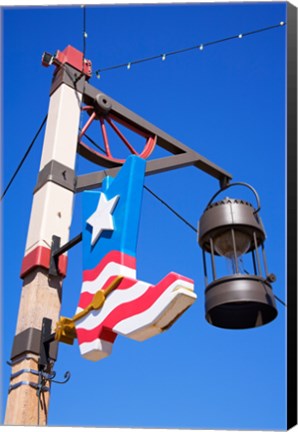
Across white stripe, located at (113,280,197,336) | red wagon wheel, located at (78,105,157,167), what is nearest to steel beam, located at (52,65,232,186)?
red wagon wheel, located at (78,105,157,167)

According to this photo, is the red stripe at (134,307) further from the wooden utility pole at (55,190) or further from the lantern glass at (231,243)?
the lantern glass at (231,243)

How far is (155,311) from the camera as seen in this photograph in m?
2.73

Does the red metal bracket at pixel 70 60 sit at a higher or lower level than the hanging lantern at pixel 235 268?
higher

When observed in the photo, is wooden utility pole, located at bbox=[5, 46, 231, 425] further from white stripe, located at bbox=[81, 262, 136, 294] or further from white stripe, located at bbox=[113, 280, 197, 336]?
white stripe, located at bbox=[113, 280, 197, 336]

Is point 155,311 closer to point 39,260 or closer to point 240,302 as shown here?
point 240,302

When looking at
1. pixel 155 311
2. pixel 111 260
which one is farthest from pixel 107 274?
pixel 155 311

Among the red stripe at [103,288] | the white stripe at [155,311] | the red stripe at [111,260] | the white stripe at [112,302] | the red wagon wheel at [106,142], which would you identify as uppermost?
the red wagon wheel at [106,142]

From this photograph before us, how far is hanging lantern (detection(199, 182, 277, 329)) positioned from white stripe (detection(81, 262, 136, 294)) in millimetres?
353

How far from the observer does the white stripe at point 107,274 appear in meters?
2.96

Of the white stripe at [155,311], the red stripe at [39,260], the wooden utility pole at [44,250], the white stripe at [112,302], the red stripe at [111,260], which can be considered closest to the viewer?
the white stripe at [155,311]

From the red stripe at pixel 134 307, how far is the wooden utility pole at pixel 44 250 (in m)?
0.36

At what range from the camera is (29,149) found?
4.32 metres

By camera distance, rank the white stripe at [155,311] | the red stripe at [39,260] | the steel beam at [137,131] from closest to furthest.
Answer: the white stripe at [155,311]
the red stripe at [39,260]
the steel beam at [137,131]

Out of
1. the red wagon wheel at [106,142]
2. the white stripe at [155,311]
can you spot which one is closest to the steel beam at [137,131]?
the red wagon wheel at [106,142]
